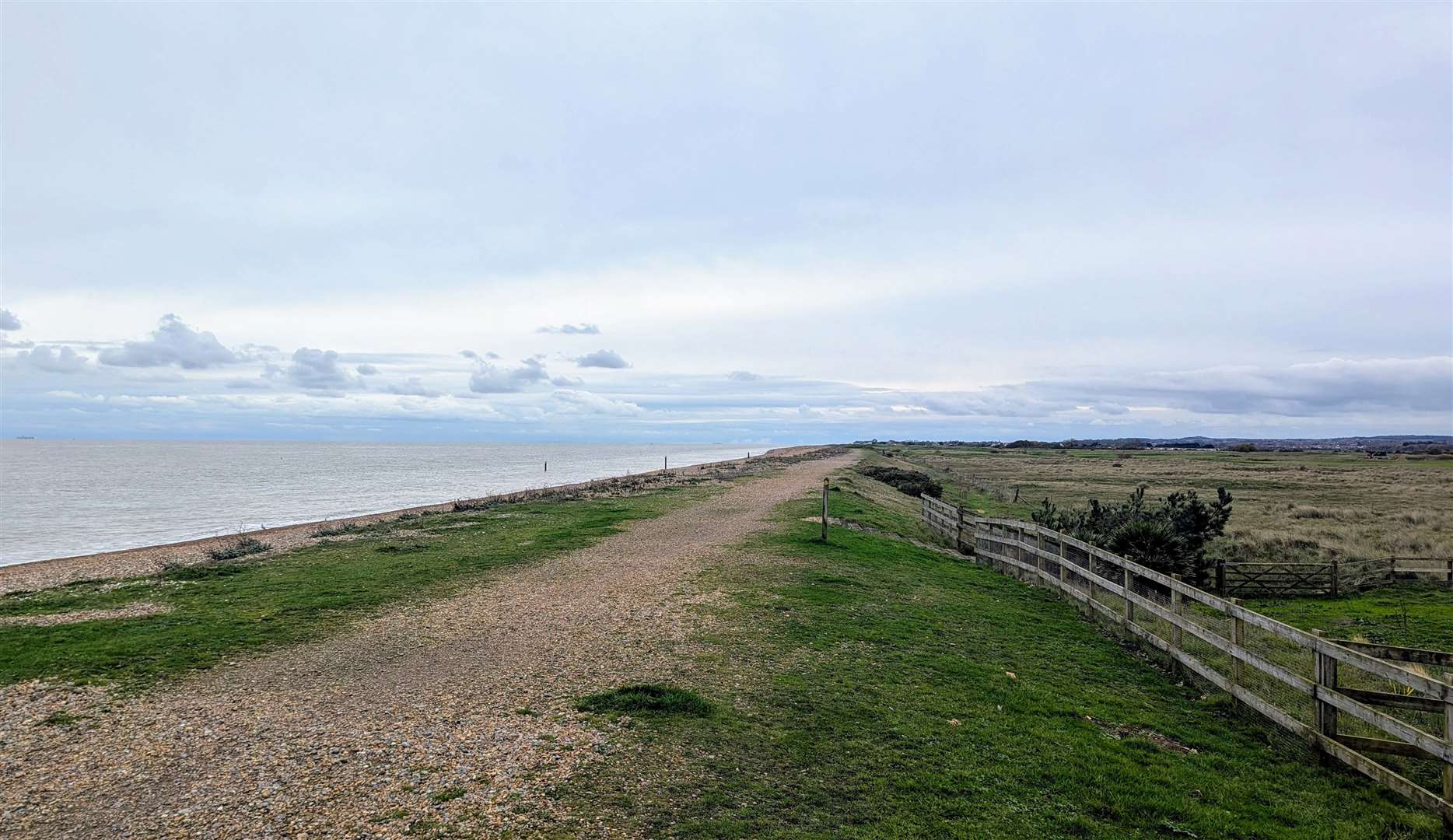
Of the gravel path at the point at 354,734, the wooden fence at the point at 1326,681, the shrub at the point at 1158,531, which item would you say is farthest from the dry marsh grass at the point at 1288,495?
the gravel path at the point at 354,734

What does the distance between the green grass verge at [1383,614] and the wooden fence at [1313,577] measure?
1.09 feet

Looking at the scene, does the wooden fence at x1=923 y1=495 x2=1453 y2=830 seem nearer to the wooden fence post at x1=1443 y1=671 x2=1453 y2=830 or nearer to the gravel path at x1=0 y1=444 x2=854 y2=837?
the wooden fence post at x1=1443 y1=671 x2=1453 y2=830

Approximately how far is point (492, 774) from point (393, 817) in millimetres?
898

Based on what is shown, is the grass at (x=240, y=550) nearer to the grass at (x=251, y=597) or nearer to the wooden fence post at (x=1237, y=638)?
the grass at (x=251, y=597)

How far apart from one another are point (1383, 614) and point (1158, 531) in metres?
4.62

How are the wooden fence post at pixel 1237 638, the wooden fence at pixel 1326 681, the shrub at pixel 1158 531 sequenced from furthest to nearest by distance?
the shrub at pixel 1158 531, the wooden fence post at pixel 1237 638, the wooden fence at pixel 1326 681

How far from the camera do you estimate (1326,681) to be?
6.82 m

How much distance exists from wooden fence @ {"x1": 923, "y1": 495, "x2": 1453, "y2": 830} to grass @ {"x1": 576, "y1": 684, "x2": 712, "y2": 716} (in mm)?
5827

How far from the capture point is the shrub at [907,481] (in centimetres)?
4409

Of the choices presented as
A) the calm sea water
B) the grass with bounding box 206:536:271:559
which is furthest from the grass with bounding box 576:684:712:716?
the calm sea water

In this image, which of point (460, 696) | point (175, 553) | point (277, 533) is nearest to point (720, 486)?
point (277, 533)

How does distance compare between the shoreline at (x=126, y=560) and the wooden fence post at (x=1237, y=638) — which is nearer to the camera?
the wooden fence post at (x=1237, y=638)

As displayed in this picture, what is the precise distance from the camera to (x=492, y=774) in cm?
630

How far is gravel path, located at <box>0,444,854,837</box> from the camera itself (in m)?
5.63
